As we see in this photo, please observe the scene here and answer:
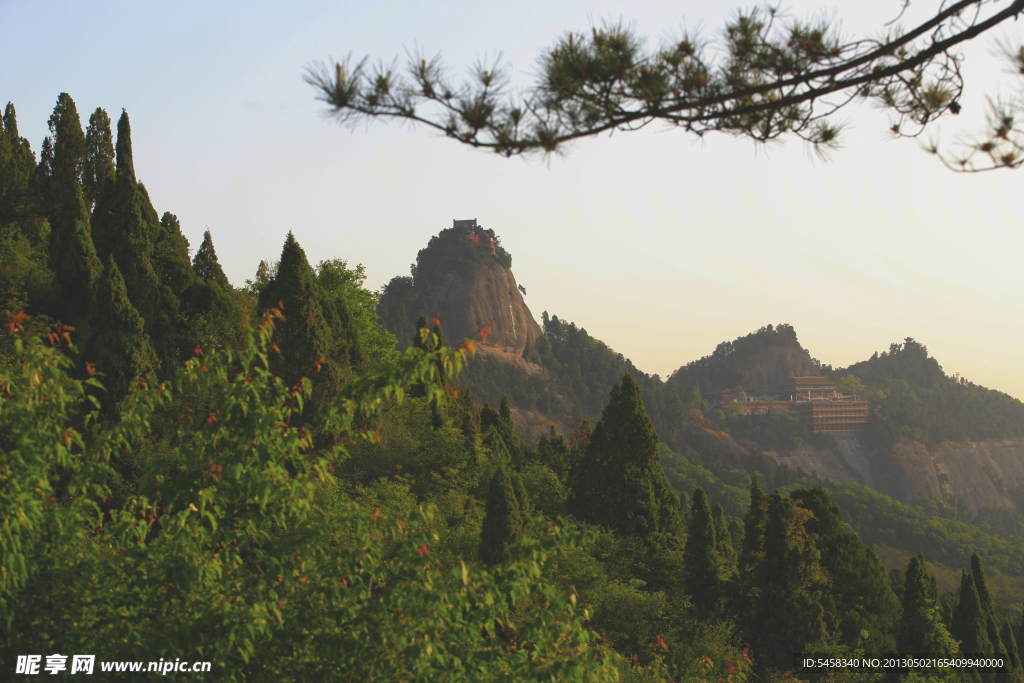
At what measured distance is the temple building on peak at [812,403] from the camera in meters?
103

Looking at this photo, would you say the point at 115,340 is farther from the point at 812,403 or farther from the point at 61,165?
the point at 812,403

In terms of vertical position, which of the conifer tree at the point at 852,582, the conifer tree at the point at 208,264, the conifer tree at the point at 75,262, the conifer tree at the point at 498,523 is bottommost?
the conifer tree at the point at 852,582

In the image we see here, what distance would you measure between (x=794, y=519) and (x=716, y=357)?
112849 mm

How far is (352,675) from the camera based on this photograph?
401 centimetres

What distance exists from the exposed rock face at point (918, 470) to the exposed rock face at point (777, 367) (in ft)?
62.9

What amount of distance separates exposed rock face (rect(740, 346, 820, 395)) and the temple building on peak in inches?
132

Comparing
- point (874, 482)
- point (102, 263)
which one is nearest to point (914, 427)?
point (874, 482)

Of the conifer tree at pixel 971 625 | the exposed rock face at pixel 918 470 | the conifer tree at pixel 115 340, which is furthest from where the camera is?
the exposed rock face at pixel 918 470

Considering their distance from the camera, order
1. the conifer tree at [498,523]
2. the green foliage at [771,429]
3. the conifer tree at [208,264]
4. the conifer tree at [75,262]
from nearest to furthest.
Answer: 1. the conifer tree at [498,523]
2. the conifer tree at [75,262]
3. the conifer tree at [208,264]
4. the green foliage at [771,429]

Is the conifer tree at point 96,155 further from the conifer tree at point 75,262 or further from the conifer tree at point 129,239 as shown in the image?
the conifer tree at point 75,262

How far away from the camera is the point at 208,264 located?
24.2 m

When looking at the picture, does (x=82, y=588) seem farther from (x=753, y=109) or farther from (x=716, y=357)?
(x=716, y=357)

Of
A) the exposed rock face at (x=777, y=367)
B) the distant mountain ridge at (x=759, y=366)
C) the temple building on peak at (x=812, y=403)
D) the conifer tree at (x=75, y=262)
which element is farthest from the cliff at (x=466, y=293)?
the conifer tree at (x=75, y=262)

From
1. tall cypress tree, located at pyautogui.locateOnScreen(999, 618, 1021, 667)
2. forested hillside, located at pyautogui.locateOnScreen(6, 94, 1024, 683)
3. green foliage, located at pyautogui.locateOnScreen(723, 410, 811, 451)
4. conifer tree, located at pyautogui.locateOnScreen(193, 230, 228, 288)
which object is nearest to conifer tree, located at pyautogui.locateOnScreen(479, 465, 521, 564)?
forested hillside, located at pyautogui.locateOnScreen(6, 94, 1024, 683)
